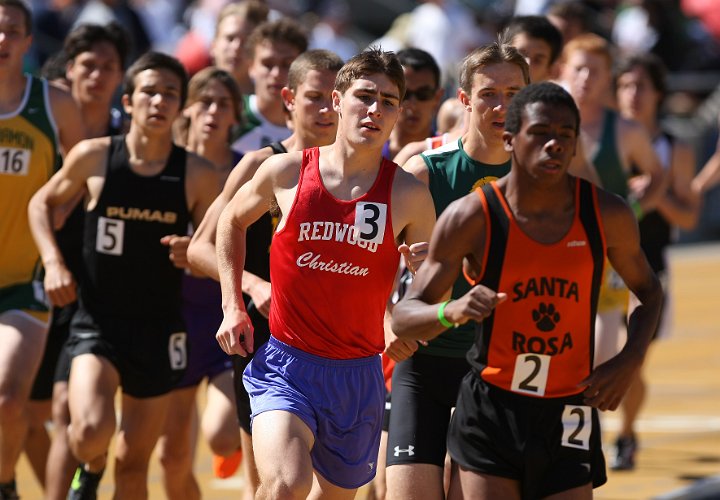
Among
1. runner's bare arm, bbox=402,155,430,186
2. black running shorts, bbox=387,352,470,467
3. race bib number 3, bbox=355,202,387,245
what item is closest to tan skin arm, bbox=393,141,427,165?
runner's bare arm, bbox=402,155,430,186

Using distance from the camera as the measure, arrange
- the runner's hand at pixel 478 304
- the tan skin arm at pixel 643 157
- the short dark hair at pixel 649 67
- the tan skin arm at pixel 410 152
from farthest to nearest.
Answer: the short dark hair at pixel 649 67 < the tan skin arm at pixel 643 157 < the tan skin arm at pixel 410 152 < the runner's hand at pixel 478 304

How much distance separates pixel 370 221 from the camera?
22.4 ft

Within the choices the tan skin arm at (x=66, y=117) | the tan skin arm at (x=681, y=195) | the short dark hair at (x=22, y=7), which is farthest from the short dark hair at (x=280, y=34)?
the tan skin arm at (x=681, y=195)

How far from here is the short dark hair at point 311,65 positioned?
25.8 feet

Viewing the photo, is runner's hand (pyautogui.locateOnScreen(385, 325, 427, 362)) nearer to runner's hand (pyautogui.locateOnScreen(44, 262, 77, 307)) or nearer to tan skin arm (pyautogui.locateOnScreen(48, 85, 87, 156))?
runner's hand (pyautogui.locateOnScreen(44, 262, 77, 307))

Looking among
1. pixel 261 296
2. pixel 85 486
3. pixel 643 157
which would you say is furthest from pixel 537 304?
pixel 643 157

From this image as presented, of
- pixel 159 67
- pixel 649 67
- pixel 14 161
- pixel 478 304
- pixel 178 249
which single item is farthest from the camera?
pixel 649 67

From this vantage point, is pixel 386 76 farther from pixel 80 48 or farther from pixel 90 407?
pixel 80 48

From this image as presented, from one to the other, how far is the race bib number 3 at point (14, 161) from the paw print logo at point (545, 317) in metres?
4.09

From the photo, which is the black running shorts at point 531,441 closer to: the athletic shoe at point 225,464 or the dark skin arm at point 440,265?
the dark skin arm at point 440,265

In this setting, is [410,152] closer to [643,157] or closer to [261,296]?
[261,296]

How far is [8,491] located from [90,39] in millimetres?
2909

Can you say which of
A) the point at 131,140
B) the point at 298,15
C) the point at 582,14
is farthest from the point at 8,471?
the point at 298,15

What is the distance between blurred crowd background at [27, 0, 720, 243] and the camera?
58.6 ft
